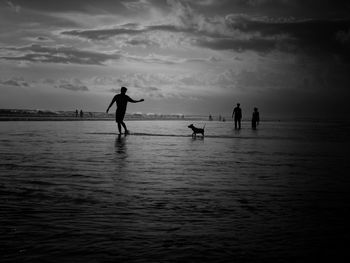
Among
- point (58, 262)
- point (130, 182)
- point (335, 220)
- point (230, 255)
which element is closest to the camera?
point (58, 262)

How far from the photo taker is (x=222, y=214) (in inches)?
188

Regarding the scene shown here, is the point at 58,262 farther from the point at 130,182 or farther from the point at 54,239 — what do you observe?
the point at 130,182

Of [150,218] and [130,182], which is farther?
[130,182]

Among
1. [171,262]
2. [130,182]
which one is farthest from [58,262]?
[130,182]

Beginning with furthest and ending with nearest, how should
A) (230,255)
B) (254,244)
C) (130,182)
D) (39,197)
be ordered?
(130,182) → (39,197) → (254,244) → (230,255)

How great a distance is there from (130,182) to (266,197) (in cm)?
226

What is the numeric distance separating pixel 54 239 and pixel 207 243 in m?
1.30

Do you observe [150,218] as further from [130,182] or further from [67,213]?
[130,182]

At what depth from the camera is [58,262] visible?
314 cm

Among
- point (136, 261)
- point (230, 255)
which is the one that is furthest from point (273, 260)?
point (136, 261)

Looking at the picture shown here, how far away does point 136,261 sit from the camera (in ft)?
10.5

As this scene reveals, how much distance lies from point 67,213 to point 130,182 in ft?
7.80

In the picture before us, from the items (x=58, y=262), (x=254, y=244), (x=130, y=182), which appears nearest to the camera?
(x=58, y=262)

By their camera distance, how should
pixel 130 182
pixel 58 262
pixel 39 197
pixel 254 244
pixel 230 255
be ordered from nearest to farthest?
1. pixel 58 262
2. pixel 230 255
3. pixel 254 244
4. pixel 39 197
5. pixel 130 182
